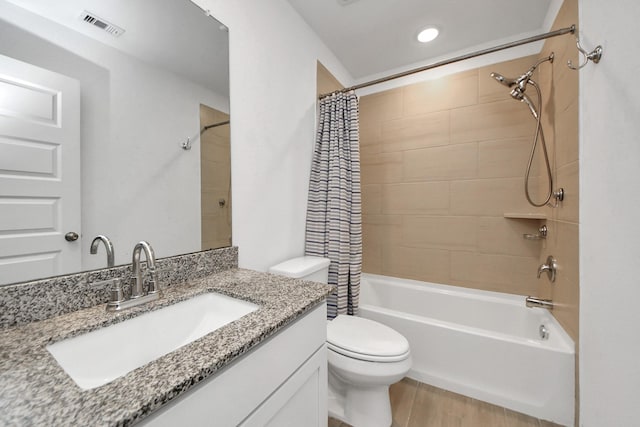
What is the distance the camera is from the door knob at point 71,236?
28.2 inches

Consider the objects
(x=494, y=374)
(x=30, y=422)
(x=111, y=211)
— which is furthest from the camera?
(x=494, y=374)

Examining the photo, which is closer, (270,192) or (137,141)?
(137,141)

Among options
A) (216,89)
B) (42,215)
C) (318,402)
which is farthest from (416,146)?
(42,215)

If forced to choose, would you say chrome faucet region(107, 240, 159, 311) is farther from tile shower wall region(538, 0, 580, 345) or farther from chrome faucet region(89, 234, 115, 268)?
tile shower wall region(538, 0, 580, 345)

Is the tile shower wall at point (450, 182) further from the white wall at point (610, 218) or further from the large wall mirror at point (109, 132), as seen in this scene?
the large wall mirror at point (109, 132)

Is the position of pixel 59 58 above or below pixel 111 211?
above

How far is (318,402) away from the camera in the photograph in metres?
0.87

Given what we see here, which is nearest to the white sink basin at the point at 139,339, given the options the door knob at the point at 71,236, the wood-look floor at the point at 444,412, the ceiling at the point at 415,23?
the door knob at the point at 71,236

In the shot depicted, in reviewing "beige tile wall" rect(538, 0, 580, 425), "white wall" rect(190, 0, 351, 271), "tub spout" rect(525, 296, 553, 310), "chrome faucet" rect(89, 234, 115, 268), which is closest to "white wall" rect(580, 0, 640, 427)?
"beige tile wall" rect(538, 0, 580, 425)


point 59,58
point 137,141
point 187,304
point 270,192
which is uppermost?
point 59,58

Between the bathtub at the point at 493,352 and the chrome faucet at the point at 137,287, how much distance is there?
138 cm

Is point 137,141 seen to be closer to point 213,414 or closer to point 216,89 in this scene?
point 216,89

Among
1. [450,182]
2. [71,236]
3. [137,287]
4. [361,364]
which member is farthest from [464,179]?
[71,236]

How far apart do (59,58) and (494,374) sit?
235 centimetres
